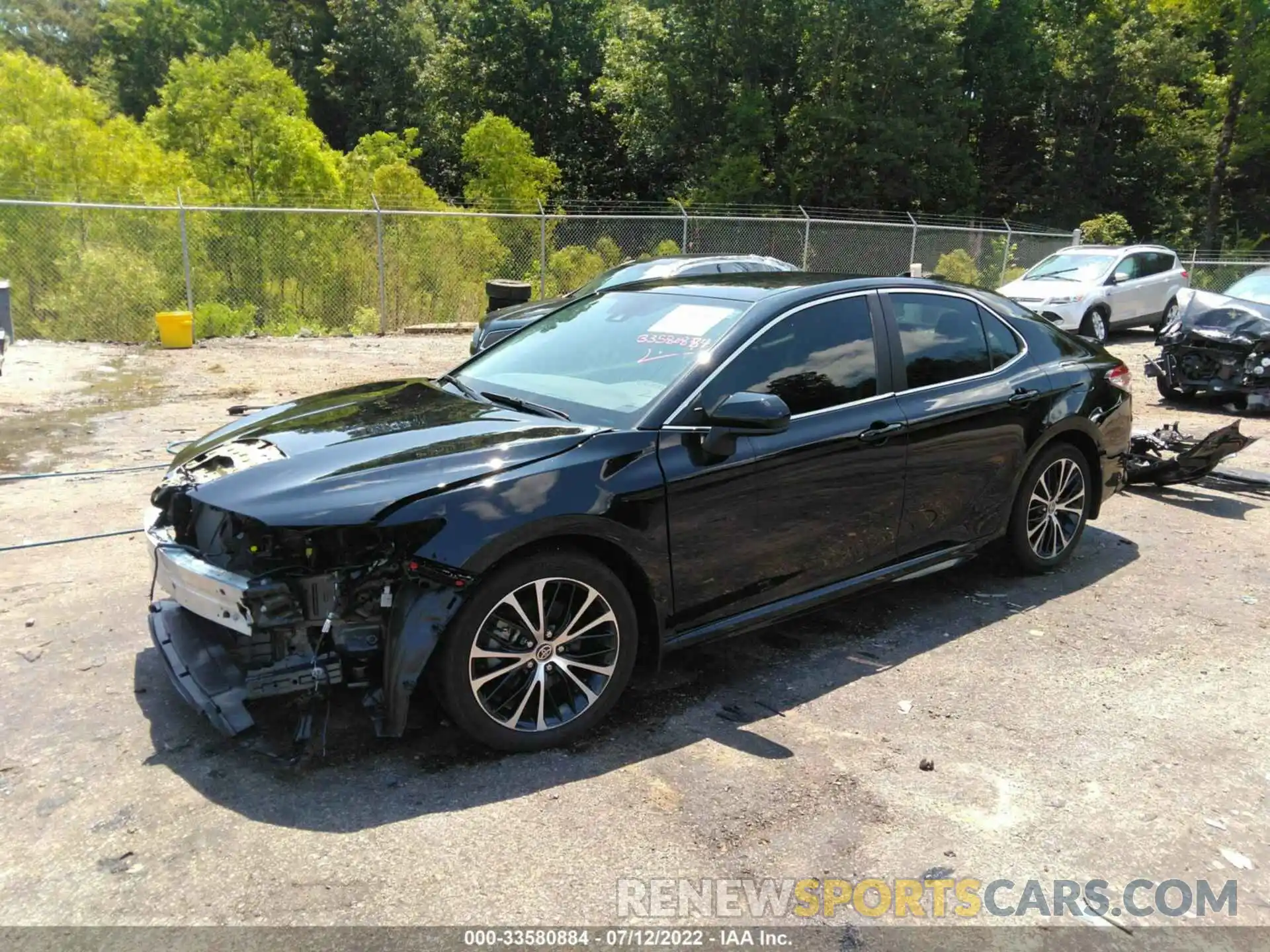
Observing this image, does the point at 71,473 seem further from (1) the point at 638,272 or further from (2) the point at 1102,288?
(2) the point at 1102,288

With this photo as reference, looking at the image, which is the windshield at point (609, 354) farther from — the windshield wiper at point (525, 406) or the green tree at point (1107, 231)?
the green tree at point (1107, 231)

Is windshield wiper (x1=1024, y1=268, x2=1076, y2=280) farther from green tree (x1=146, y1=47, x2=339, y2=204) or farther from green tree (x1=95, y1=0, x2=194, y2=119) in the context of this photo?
green tree (x1=95, y1=0, x2=194, y2=119)

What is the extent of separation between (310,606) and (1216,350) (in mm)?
10560

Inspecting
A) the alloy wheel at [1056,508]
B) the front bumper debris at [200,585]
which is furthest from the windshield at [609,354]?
the alloy wheel at [1056,508]

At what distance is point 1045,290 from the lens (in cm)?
1544

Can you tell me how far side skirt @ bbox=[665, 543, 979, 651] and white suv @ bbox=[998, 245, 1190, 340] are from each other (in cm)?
1137

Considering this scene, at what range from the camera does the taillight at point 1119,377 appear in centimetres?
539

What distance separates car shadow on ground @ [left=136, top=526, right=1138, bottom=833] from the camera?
304 centimetres

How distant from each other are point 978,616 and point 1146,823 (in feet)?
5.68

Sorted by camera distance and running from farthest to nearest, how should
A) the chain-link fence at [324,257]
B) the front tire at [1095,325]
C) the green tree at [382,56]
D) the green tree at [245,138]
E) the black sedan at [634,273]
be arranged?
the green tree at [382,56], the green tree at [245,138], the front tire at [1095,325], the chain-link fence at [324,257], the black sedan at [634,273]

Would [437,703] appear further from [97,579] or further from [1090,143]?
[1090,143]

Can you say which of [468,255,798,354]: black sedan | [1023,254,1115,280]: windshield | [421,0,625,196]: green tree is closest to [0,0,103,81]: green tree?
[421,0,625,196]: green tree

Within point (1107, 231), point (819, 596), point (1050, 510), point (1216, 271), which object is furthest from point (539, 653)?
point (1107, 231)

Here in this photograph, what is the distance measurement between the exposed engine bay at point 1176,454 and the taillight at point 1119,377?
1390 millimetres
